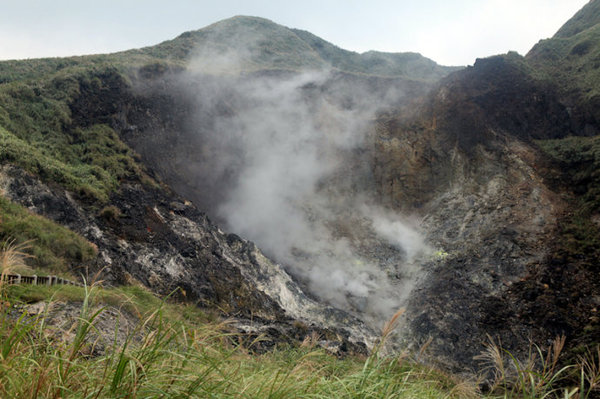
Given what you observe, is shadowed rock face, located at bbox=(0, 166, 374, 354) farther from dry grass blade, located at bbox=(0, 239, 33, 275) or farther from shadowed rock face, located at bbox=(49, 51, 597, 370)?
dry grass blade, located at bbox=(0, 239, 33, 275)

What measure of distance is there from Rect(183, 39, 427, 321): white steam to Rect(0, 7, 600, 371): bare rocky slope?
0.48 feet

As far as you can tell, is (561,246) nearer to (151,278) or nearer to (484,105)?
(484,105)

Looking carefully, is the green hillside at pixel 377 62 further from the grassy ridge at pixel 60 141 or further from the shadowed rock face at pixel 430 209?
the grassy ridge at pixel 60 141

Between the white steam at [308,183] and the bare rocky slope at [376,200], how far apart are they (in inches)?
5.8

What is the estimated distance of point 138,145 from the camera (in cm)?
2227

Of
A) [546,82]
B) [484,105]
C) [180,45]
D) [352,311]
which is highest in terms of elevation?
[180,45]

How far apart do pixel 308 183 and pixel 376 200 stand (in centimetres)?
479

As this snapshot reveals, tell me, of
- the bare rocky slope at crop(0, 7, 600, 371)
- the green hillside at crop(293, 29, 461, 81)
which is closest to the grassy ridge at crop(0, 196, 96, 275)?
the bare rocky slope at crop(0, 7, 600, 371)

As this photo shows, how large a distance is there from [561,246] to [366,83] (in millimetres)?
23156

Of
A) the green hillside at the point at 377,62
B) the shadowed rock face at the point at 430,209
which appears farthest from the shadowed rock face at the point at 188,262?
the green hillside at the point at 377,62

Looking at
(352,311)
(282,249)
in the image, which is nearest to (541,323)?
(352,311)

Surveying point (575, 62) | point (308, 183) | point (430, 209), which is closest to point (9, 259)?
point (430, 209)

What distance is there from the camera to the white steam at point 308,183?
18922mm

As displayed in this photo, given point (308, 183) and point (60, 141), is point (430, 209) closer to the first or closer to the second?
point (308, 183)
